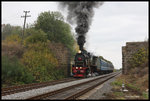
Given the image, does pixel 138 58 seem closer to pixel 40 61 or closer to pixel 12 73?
pixel 40 61

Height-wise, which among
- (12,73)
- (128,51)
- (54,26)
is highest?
(54,26)

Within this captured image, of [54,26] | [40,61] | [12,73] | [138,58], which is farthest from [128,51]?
[12,73]

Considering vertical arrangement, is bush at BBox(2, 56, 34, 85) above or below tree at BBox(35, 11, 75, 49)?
below

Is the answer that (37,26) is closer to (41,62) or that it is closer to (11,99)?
(41,62)

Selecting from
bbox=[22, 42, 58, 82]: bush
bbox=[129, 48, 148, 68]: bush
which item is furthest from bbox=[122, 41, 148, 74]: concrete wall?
bbox=[22, 42, 58, 82]: bush

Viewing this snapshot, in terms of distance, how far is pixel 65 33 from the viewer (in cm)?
3809

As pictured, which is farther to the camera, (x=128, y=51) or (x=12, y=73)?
(x=128, y=51)

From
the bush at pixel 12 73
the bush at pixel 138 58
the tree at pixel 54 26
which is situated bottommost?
the bush at pixel 12 73

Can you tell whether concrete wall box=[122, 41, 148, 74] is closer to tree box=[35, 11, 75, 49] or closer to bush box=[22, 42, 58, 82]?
bush box=[22, 42, 58, 82]

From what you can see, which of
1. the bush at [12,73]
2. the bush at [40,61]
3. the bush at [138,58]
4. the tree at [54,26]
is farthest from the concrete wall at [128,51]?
the bush at [12,73]

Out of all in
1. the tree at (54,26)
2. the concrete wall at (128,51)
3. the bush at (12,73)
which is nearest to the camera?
the bush at (12,73)

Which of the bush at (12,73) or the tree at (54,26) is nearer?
the bush at (12,73)

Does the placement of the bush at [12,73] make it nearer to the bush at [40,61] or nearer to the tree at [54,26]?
the bush at [40,61]

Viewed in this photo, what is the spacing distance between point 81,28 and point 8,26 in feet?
87.0
